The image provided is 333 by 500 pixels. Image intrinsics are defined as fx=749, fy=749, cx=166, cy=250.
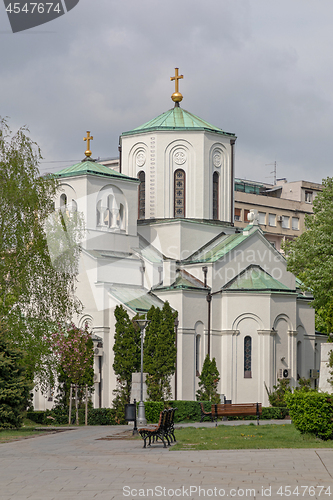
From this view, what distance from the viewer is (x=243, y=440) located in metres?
18.4

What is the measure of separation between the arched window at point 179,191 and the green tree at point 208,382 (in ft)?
28.2

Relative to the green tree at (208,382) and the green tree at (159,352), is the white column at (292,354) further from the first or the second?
the green tree at (159,352)

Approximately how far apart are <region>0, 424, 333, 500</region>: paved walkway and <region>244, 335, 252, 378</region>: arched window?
17853 mm

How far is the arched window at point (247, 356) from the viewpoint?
35125mm

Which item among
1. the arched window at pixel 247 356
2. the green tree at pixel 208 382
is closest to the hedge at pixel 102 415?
the green tree at pixel 208 382

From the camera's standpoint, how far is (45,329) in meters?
26.9

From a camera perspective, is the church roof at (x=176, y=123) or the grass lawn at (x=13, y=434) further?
the church roof at (x=176, y=123)

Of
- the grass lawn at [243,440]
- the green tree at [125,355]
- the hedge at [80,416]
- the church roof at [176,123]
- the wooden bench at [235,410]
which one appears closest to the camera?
the grass lawn at [243,440]

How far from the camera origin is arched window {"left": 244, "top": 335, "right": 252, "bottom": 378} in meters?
35.1

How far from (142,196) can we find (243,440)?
22758 millimetres

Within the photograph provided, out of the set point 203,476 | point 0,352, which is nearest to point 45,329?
point 0,352

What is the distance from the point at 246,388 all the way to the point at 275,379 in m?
1.47

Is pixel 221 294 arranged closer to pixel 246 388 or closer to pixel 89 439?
pixel 246 388

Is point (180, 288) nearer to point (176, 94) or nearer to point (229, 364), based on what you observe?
point (229, 364)
